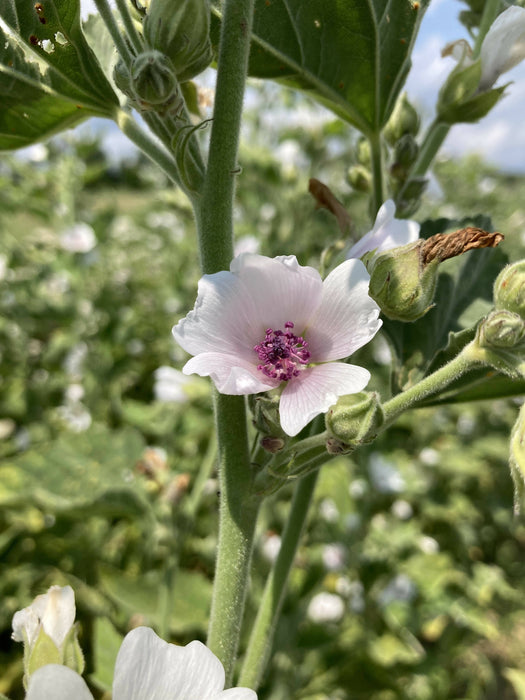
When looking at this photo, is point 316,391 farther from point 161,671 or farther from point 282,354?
point 161,671

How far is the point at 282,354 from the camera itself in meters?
0.70

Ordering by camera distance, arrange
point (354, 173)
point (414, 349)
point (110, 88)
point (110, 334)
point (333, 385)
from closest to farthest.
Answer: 1. point (333, 385)
2. point (110, 88)
3. point (414, 349)
4. point (354, 173)
5. point (110, 334)

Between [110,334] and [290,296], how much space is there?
3014 millimetres

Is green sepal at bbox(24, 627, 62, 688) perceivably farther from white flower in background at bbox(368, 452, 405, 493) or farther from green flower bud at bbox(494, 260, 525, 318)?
white flower in background at bbox(368, 452, 405, 493)

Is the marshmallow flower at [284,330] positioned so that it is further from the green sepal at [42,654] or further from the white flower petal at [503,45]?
the white flower petal at [503,45]

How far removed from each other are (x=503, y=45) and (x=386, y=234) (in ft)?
1.07

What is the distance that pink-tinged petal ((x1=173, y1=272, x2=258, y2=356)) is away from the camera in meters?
0.63

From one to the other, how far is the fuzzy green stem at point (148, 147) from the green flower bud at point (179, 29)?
0.36 feet

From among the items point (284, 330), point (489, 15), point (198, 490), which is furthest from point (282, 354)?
point (198, 490)

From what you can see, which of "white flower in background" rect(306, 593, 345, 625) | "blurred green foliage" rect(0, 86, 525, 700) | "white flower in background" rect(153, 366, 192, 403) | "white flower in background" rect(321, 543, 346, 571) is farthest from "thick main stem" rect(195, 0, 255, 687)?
"white flower in background" rect(321, 543, 346, 571)

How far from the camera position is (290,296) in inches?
27.5

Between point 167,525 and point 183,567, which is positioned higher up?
point 167,525

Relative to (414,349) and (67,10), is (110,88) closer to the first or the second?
(67,10)

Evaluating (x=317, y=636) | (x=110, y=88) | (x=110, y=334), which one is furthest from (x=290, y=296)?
(x=110, y=334)
